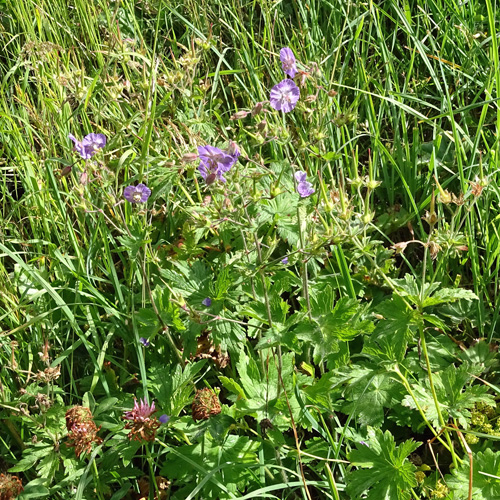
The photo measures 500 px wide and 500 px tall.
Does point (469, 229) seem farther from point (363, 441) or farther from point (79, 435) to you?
point (79, 435)

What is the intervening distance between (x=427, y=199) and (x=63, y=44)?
1.69 meters

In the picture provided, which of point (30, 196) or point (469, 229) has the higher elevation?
point (30, 196)

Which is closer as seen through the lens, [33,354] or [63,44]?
[33,354]

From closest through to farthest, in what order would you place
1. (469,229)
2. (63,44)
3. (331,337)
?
(331,337), (469,229), (63,44)

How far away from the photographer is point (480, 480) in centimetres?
152

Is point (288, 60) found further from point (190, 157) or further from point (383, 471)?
point (383, 471)

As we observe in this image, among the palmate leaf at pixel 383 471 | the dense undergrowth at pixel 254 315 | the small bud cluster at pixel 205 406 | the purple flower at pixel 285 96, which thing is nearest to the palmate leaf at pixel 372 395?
the dense undergrowth at pixel 254 315

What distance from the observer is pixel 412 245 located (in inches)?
89.2

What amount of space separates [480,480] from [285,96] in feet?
3.77

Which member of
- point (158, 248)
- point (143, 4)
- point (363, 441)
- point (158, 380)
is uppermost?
point (143, 4)

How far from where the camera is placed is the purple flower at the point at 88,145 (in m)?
1.75

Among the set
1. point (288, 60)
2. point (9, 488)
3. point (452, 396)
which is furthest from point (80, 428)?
point (288, 60)

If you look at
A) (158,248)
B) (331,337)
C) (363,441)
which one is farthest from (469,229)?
(158,248)

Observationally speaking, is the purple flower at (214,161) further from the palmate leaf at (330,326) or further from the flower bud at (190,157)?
the palmate leaf at (330,326)
